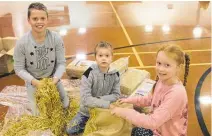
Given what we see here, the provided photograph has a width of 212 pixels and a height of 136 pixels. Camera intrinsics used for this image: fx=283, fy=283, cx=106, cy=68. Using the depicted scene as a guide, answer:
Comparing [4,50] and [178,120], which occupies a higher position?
[4,50]

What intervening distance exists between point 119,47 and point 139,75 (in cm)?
145

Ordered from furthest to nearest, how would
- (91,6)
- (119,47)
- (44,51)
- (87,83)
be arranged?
(91,6) → (119,47) → (44,51) → (87,83)

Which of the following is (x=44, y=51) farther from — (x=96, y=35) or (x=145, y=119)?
(x=96, y=35)

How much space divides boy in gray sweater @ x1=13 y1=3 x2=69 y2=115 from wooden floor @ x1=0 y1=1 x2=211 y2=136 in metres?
0.64

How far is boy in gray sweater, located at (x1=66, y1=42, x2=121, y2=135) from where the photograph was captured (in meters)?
2.25

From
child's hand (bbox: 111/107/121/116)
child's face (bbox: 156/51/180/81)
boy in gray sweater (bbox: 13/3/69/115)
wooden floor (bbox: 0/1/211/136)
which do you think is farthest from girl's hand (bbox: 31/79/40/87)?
child's face (bbox: 156/51/180/81)

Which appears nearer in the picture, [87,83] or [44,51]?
[87,83]

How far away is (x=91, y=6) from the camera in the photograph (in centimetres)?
709

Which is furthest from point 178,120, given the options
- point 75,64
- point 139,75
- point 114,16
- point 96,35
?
point 114,16

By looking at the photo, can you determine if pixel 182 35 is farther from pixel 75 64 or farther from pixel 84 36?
pixel 75 64

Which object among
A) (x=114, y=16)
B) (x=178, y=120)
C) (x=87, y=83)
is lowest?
(x=178, y=120)

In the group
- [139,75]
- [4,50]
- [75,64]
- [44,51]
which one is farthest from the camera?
[4,50]

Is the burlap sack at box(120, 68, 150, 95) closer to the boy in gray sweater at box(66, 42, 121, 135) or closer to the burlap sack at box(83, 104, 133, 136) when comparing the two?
the boy in gray sweater at box(66, 42, 121, 135)

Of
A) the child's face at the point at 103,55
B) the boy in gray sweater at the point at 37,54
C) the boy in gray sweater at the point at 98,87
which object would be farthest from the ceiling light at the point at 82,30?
Answer: the child's face at the point at 103,55
